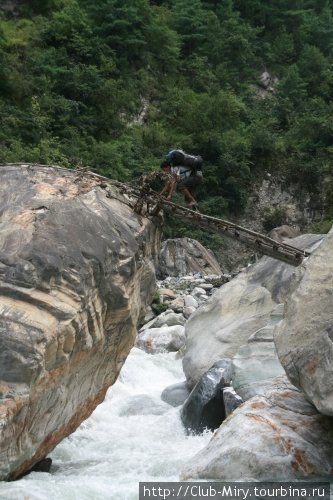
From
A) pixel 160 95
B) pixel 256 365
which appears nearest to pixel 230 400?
pixel 256 365

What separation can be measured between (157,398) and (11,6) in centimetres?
1980

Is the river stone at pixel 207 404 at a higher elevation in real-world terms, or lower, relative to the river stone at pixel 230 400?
lower

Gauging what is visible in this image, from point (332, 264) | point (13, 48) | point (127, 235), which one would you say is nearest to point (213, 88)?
point (13, 48)

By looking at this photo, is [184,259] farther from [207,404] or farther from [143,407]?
[207,404]

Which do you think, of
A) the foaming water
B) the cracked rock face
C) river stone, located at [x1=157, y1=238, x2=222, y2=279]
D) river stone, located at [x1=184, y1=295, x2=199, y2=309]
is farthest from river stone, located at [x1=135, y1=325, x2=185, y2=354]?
river stone, located at [x1=157, y1=238, x2=222, y2=279]

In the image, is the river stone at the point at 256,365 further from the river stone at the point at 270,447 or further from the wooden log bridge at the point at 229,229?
the river stone at the point at 270,447

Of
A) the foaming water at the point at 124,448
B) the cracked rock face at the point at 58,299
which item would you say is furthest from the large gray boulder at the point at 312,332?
the cracked rock face at the point at 58,299

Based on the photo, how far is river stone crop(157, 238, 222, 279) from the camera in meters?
18.4

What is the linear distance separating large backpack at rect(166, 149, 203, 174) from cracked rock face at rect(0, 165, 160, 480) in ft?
4.72

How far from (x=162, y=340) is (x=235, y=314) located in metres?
2.57

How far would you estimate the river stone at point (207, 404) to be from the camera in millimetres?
7844

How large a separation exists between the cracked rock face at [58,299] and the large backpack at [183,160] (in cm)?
144

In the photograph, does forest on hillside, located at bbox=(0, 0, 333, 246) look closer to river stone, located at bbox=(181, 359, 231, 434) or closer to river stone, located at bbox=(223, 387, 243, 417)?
river stone, located at bbox=(181, 359, 231, 434)

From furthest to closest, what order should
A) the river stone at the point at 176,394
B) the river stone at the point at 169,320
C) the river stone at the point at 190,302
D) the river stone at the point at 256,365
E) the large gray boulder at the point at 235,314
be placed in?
the river stone at the point at 190,302 → the river stone at the point at 169,320 → the large gray boulder at the point at 235,314 → the river stone at the point at 176,394 → the river stone at the point at 256,365
